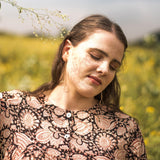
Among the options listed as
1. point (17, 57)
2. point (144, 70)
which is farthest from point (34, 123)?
point (17, 57)

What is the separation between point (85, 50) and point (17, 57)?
513 centimetres

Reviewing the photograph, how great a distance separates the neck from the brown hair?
71 millimetres

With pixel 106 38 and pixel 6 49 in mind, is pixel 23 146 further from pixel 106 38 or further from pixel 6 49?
pixel 6 49

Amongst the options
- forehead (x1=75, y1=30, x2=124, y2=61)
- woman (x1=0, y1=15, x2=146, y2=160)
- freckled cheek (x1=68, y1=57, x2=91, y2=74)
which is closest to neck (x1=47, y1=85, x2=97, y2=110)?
woman (x1=0, y1=15, x2=146, y2=160)

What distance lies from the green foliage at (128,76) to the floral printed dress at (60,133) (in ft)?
1.35

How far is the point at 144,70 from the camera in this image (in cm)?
564

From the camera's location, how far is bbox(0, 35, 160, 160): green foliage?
9.64 ft

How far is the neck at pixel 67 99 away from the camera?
1.88 meters

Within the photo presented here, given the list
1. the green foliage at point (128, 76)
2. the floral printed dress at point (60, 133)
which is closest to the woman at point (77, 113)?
the floral printed dress at point (60, 133)

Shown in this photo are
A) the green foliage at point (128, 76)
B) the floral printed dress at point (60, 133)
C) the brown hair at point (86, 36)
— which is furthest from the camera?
the green foliage at point (128, 76)

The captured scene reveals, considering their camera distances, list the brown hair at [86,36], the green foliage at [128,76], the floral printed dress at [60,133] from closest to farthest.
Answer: the floral printed dress at [60,133] < the brown hair at [86,36] < the green foliage at [128,76]

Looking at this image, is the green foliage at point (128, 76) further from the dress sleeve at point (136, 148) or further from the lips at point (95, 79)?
the dress sleeve at point (136, 148)

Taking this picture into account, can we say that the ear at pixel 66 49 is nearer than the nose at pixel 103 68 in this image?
No

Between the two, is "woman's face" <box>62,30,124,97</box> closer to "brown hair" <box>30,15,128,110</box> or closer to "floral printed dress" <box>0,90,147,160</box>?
"brown hair" <box>30,15,128,110</box>
